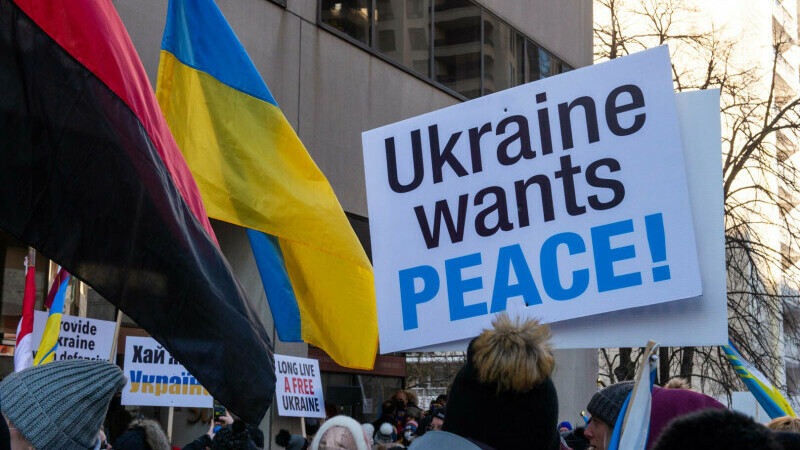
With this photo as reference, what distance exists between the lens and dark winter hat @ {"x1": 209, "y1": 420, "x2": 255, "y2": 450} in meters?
5.53

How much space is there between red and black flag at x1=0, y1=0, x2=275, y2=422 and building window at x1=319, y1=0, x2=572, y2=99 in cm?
1034

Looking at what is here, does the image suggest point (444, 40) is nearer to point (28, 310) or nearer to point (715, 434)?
point (28, 310)

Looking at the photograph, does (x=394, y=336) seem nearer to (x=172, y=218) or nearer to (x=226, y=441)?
(x=226, y=441)

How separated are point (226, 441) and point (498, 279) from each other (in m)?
1.88

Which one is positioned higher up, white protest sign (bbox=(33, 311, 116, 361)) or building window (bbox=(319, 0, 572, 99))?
building window (bbox=(319, 0, 572, 99))

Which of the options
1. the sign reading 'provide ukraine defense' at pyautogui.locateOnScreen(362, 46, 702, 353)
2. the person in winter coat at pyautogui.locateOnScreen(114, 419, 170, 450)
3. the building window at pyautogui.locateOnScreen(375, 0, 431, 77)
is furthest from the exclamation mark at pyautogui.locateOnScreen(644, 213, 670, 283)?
the building window at pyautogui.locateOnScreen(375, 0, 431, 77)

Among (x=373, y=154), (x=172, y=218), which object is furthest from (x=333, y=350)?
(x=172, y=218)

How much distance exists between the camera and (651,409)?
402 centimetres

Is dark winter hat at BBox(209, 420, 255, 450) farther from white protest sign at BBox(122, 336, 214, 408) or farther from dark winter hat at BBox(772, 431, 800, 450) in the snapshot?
dark winter hat at BBox(772, 431, 800, 450)

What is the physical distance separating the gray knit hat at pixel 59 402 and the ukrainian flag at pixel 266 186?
339 centimetres

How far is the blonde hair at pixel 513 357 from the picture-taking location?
114 inches

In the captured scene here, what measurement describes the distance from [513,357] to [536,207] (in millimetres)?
2051

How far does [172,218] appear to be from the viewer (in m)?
3.18

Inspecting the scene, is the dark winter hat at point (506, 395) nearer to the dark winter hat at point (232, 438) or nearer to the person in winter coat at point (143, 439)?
the person in winter coat at point (143, 439)
